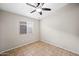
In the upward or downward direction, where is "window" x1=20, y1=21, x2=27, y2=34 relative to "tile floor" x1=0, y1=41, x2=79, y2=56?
upward

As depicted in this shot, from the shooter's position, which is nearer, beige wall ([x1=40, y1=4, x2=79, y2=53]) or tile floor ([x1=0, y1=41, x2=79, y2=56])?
tile floor ([x1=0, y1=41, x2=79, y2=56])

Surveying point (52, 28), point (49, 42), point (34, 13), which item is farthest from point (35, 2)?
point (49, 42)

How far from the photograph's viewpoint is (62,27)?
1.42m

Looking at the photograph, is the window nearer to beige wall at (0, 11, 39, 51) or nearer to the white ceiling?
beige wall at (0, 11, 39, 51)

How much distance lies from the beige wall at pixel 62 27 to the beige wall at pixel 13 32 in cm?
19

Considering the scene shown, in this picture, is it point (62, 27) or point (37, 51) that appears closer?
point (37, 51)

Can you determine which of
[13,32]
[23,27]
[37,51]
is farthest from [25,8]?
[37,51]

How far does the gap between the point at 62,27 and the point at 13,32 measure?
111cm

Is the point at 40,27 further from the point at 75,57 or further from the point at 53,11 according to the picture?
the point at 75,57

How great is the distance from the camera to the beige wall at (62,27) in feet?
4.53

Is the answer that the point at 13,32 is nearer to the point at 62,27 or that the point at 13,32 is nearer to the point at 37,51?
the point at 37,51

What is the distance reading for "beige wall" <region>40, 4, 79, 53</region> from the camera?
1380 millimetres

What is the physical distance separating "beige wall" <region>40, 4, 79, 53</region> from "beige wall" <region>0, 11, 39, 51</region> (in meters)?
0.19

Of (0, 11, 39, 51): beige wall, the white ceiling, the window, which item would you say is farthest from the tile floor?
the white ceiling
